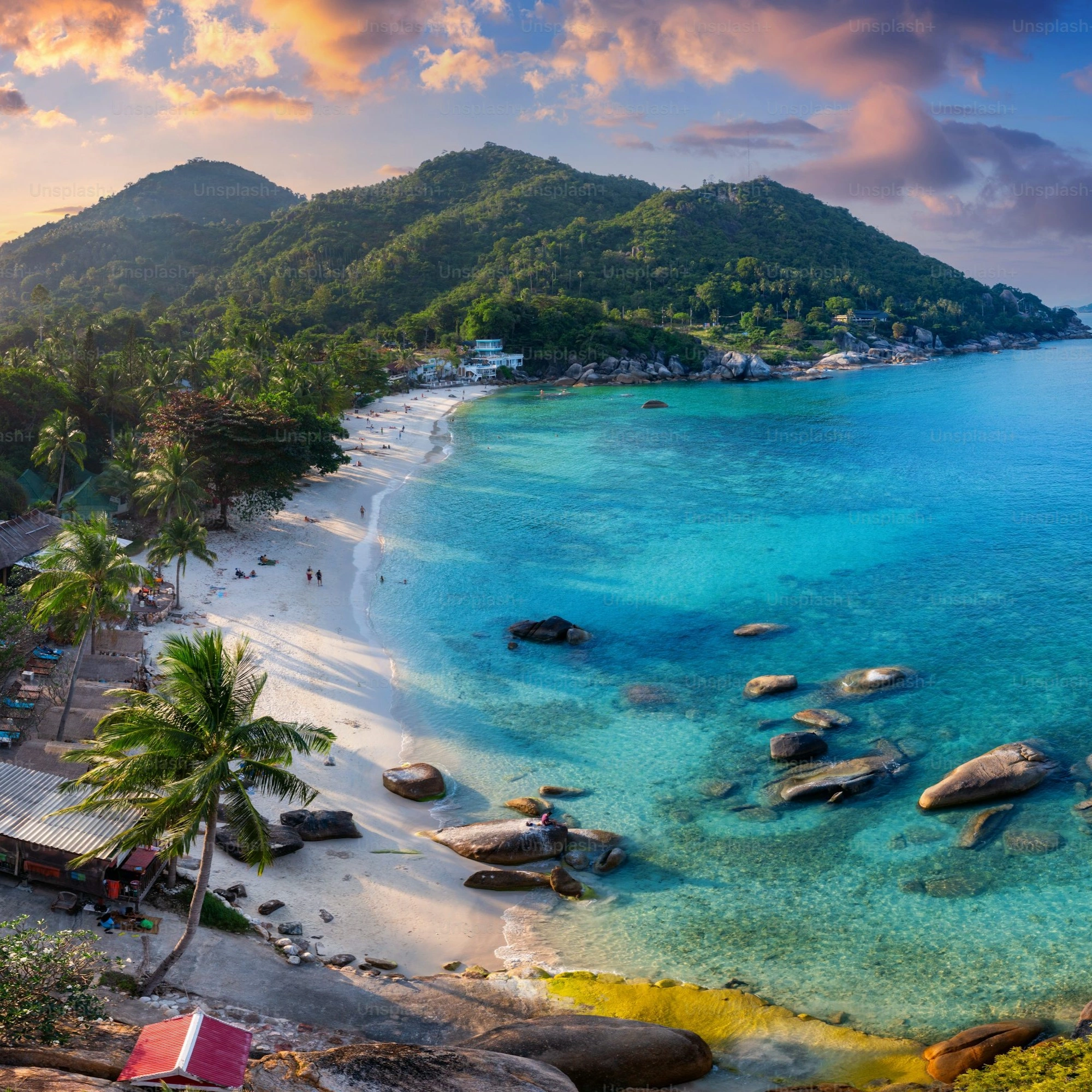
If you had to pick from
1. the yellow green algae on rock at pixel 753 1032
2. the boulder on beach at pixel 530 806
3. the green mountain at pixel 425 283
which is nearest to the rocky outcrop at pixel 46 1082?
the yellow green algae on rock at pixel 753 1032

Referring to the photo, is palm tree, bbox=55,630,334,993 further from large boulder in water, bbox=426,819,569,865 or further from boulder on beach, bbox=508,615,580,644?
boulder on beach, bbox=508,615,580,644

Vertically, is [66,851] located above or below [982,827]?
above

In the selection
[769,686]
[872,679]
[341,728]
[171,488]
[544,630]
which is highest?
[171,488]

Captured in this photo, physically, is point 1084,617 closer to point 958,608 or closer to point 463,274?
point 958,608

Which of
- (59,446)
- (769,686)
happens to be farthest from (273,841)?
(59,446)

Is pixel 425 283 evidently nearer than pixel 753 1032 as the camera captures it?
No

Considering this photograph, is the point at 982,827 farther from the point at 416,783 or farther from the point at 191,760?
the point at 191,760

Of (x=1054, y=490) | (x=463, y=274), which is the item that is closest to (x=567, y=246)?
(x=463, y=274)

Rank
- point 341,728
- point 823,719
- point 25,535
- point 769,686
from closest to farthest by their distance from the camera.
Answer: point 341,728
point 823,719
point 769,686
point 25,535
